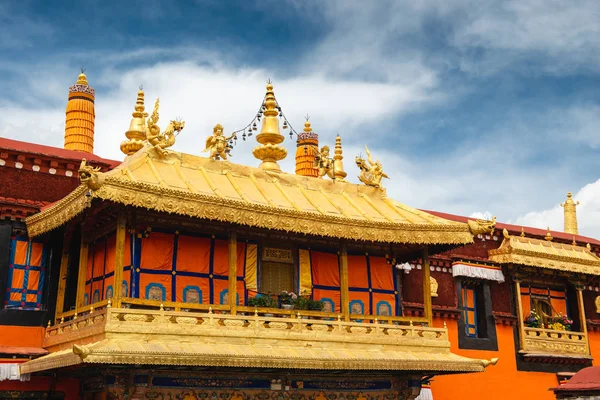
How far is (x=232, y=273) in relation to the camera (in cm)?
1555

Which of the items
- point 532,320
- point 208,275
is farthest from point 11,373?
point 532,320

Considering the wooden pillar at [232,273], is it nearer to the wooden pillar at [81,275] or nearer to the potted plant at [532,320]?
the wooden pillar at [81,275]

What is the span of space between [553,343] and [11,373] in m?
16.2

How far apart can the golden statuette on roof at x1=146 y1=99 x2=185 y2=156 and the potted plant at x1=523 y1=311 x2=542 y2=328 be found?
43.6 feet

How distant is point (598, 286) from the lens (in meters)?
25.8

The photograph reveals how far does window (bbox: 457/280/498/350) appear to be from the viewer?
881 inches

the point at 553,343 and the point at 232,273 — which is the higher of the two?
the point at 232,273

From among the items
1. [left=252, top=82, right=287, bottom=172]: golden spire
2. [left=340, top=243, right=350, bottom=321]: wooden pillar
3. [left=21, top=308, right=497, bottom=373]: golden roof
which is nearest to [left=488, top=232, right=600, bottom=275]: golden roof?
[left=21, top=308, right=497, bottom=373]: golden roof

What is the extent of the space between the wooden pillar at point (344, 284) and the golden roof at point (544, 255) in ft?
25.7

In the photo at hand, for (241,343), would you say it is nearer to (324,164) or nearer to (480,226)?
(324,164)

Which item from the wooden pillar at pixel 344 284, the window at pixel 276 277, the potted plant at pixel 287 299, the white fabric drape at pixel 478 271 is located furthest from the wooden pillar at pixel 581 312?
the potted plant at pixel 287 299

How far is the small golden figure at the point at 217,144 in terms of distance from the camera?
17.5 m

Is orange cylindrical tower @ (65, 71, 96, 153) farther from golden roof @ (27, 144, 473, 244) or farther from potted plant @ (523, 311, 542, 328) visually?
potted plant @ (523, 311, 542, 328)

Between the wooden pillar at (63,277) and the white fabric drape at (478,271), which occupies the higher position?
the white fabric drape at (478,271)
